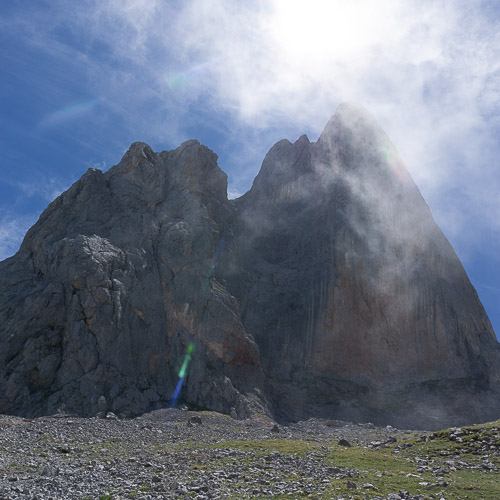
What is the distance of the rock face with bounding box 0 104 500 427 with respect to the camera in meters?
66.4

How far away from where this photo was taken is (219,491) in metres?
22.7

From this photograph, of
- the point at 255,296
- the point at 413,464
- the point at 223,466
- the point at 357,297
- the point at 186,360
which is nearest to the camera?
the point at 223,466

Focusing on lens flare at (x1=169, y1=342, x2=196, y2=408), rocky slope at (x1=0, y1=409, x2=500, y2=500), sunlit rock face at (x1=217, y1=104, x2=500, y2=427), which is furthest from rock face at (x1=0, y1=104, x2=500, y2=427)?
rocky slope at (x1=0, y1=409, x2=500, y2=500)

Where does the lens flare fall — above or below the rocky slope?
above

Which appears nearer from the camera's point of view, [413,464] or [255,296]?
[413,464]

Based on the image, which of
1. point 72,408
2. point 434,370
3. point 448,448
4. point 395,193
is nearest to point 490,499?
point 448,448

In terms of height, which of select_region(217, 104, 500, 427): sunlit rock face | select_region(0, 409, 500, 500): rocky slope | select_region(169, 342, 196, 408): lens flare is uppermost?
select_region(217, 104, 500, 427): sunlit rock face

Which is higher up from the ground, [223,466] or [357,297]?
[357,297]

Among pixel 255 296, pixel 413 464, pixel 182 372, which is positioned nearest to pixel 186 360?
pixel 182 372

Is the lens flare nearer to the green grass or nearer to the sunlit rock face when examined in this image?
the sunlit rock face

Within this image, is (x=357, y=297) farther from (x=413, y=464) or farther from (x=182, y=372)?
(x=413, y=464)

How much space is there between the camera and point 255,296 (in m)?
96.0

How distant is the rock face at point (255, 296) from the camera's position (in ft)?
218

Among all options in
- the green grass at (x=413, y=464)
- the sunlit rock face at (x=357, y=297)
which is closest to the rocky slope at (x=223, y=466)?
the green grass at (x=413, y=464)
